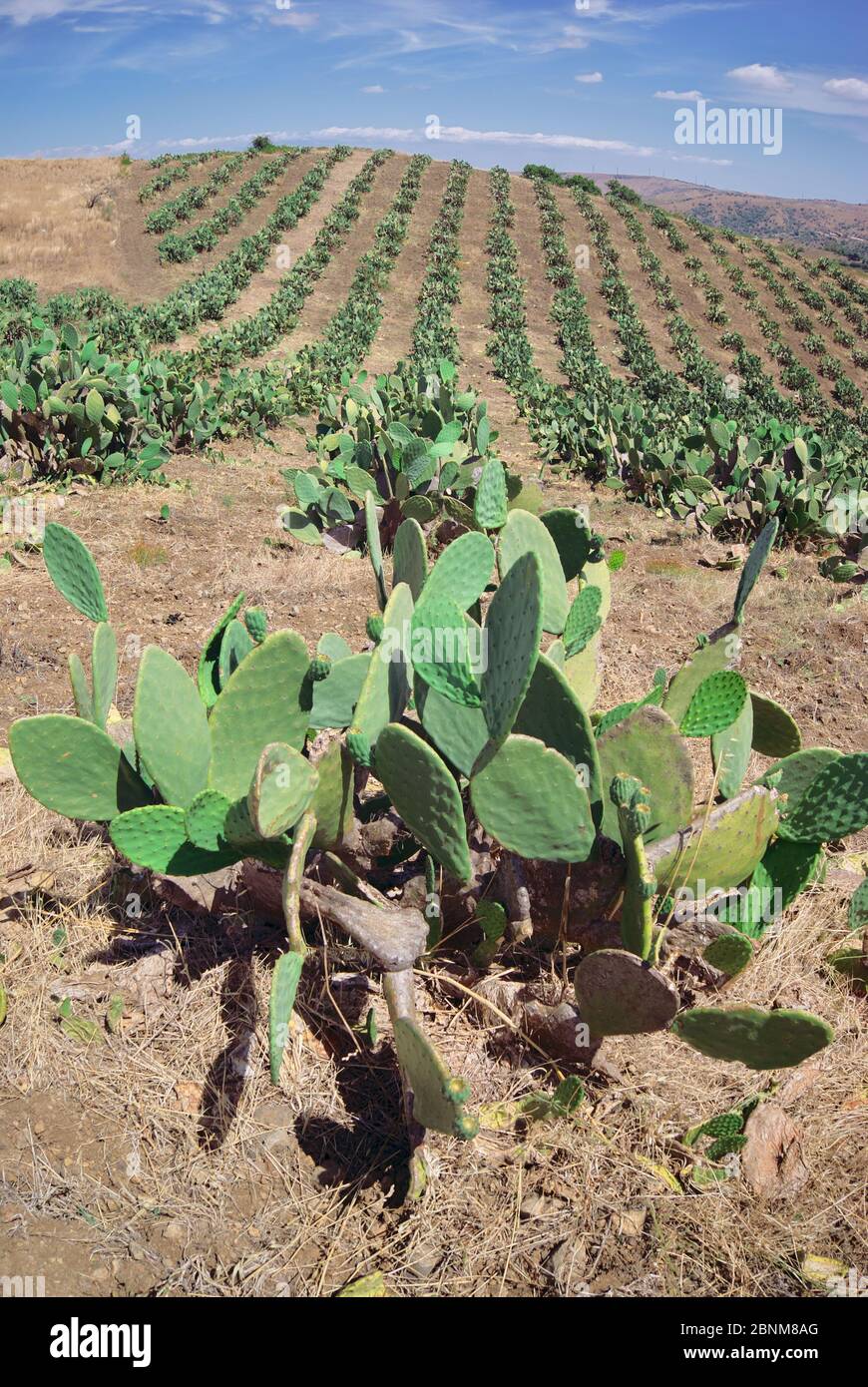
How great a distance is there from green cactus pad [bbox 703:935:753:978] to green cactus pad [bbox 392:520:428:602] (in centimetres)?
117

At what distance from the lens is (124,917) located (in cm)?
260

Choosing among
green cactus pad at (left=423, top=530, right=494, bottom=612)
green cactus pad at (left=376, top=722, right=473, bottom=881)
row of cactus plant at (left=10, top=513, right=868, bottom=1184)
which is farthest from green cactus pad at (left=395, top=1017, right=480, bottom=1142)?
green cactus pad at (left=423, top=530, right=494, bottom=612)

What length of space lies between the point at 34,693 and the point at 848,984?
346 cm

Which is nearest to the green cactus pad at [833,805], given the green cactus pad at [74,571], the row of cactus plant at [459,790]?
the row of cactus plant at [459,790]

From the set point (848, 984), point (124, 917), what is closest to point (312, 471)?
point (124, 917)

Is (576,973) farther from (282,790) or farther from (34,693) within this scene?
(34,693)

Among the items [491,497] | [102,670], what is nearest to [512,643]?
[102,670]

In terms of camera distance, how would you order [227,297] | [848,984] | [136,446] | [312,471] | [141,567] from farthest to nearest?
[227,297]
[136,446]
[312,471]
[141,567]
[848,984]

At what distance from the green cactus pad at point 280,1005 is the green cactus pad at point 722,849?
0.87 metres

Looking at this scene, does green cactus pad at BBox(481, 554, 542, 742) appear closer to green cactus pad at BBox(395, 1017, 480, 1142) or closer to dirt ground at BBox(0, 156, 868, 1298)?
green cactus pad at BBox(395, 1017, 480, 1142)

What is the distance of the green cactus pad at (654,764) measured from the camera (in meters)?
2.10

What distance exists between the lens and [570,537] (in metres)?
3.17

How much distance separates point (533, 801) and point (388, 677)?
46cm

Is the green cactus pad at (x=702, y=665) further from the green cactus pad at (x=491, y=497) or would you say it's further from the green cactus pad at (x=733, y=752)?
the green cactus pad at (x=491, y=497)
